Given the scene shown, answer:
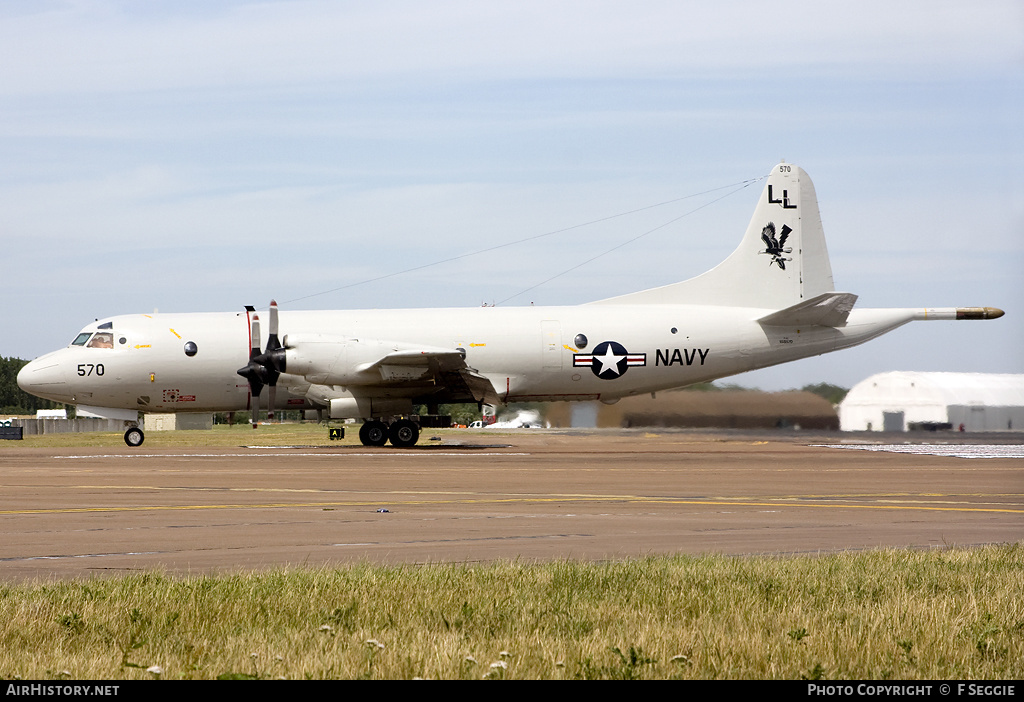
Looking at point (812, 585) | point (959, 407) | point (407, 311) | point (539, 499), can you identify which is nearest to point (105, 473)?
point (539, 499)

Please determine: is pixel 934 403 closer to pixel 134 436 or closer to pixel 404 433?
pixel 404 433

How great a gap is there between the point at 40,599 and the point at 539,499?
36.2 feet

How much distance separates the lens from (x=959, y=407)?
3297 cm

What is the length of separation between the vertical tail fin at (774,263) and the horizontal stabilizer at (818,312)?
1953 mm

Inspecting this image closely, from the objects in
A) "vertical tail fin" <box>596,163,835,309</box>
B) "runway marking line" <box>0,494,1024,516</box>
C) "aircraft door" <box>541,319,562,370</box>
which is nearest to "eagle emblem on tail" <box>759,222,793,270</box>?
"vertical tail fin" <box>596,163,835,309</box>

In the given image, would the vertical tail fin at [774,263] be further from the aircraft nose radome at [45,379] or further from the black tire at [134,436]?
the aircraft nose radome at [45,379]

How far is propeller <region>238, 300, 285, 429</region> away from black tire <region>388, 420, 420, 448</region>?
4.29 meters

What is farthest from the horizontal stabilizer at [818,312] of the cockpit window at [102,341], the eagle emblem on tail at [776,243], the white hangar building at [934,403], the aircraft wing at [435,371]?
the cockpit window at [102,341]

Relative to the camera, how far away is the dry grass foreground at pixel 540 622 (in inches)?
263

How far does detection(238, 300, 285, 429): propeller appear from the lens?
3512 centimetres

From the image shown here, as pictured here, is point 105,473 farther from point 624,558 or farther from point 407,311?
point 624,558

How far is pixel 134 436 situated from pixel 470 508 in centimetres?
2622

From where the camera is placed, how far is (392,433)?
37.3 m

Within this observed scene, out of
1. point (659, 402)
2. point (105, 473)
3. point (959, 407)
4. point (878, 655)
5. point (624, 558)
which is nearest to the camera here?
point (878, 655)
